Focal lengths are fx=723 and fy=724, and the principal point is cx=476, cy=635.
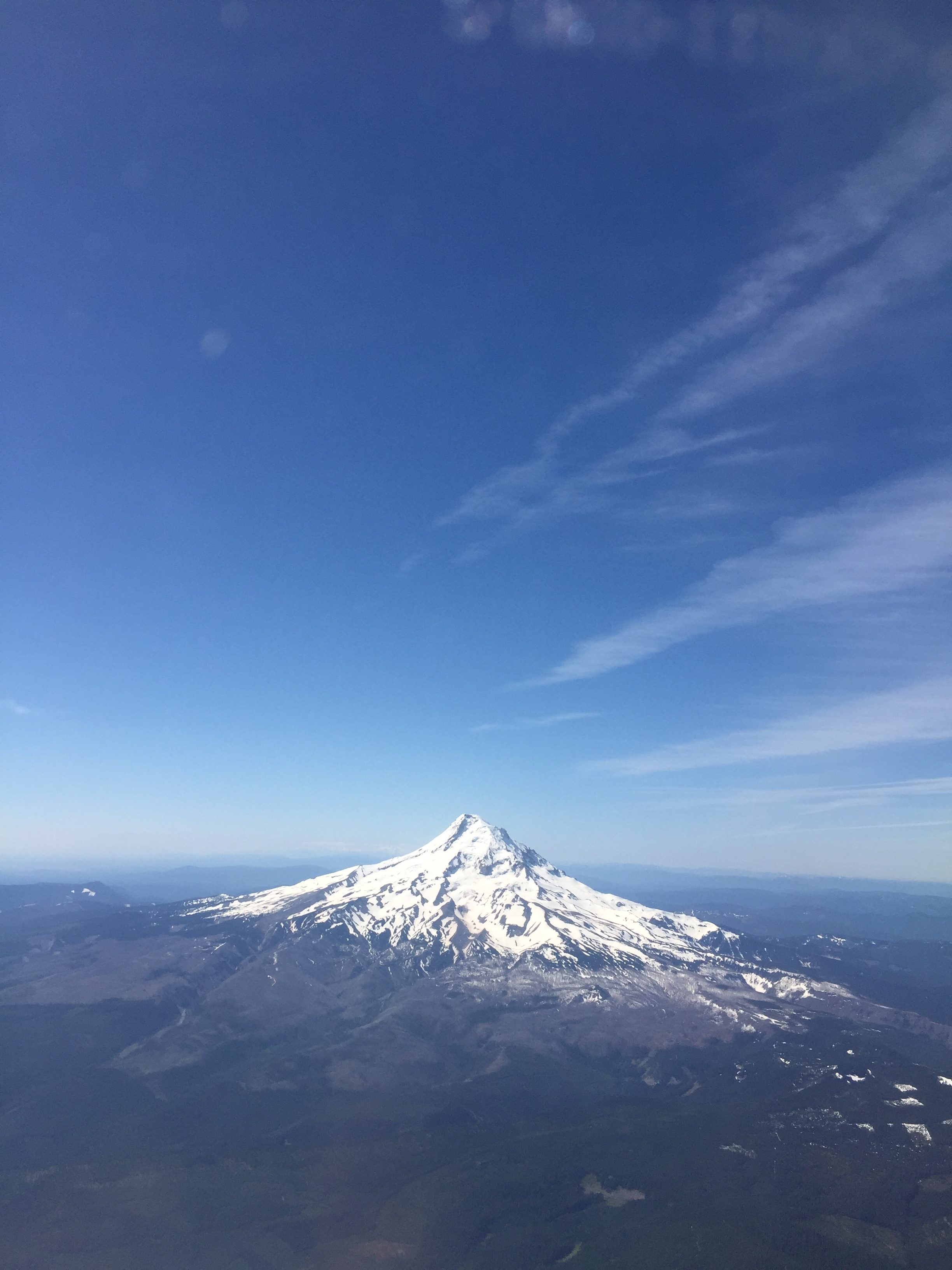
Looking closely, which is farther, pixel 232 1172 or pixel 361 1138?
pixel 361 1138

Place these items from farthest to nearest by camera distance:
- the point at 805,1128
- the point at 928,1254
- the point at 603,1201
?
the point at 805,1128 → the point at 603,1201 → the point at 928,1254

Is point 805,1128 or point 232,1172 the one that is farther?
point 805,1128

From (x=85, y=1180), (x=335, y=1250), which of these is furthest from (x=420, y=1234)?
(x=85, y=1180)

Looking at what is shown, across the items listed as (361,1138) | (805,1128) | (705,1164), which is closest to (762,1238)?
(705,1164)

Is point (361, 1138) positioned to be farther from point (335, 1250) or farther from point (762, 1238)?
point (762, 1238)

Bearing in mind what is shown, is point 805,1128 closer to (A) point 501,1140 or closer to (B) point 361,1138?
(A) point 501,1140

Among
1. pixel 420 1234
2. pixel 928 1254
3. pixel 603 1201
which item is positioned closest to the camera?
pixel 928 1254

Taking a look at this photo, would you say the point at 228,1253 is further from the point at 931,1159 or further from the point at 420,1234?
the point at 931,1159

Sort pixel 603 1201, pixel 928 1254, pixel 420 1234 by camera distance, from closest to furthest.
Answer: pixel 928 1254
pixel 420 1234
pixel 603 1201
